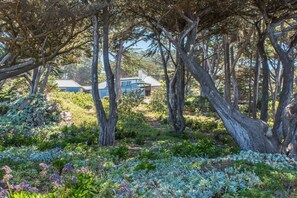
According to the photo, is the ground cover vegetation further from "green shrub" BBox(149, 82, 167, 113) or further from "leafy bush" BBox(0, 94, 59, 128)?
"green shrub" BBox(149, 82, 167, 113)

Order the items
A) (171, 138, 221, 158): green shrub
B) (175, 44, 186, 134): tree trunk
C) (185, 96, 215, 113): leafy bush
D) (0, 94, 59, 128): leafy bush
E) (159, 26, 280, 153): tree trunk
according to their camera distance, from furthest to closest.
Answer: (185, 96, 215, 113): leafy bush < (0, 94, 59, 128): leafy bush < (175, 44, 186, 134): tree trunk < (159, 26, 280, 153): tree trunk < (171, 138, 221, 158): green shrub

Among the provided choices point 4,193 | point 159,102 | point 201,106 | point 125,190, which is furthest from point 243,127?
point 201,106

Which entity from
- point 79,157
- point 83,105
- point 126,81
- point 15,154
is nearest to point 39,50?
point 15,154

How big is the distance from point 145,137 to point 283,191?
19.4ft

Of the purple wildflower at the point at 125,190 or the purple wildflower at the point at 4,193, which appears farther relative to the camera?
the purple wildflower at the point at 125,190

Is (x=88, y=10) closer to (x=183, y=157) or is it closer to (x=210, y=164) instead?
(x=183, y=157)

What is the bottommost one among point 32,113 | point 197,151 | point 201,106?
point 197,151

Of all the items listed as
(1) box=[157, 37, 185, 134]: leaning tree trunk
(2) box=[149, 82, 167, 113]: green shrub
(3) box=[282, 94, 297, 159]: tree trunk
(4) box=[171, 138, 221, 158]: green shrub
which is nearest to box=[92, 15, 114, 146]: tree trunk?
(4) box=[171, 138, 221, 158]: green shrub

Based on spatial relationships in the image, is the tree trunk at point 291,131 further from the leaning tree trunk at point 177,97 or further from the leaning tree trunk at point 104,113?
the leaning tree trunk at point 177,97

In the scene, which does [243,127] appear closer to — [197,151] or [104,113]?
[197,151]

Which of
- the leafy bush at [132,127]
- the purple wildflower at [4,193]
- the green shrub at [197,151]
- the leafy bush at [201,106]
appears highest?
the leafy bush at [201,106]

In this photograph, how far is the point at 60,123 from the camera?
11266 millimetres

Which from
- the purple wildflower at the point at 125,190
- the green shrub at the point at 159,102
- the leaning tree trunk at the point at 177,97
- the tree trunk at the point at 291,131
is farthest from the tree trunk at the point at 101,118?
the green shrub at the point at 159,102

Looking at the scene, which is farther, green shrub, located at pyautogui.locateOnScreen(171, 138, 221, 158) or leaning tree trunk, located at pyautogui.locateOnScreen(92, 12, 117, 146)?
leaning tree trunk, located at pyautogui.locateOnScreen(92, 12, 117, 146)
